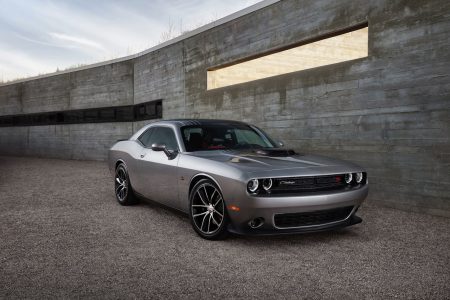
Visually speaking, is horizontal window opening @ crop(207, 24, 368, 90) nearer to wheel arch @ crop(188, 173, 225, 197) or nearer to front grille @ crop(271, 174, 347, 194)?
front grille @ crop(271, 174, 347, 194)

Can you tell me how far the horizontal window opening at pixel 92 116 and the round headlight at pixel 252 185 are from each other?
33.0 feet

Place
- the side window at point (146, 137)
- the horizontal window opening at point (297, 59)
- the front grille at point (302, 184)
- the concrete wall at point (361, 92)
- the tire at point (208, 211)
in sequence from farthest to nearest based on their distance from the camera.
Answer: the horizontal window opening at point (297, 59)
the side window at point (146, 137)
the concrete wall at point (361, 92)
the tire at point (208, 211)
the front grille at point (302, 184)

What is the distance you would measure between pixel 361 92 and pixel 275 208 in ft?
12.8

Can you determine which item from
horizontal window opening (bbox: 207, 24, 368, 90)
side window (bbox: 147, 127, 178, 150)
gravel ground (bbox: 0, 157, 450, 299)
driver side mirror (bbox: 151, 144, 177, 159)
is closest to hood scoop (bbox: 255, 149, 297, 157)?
gravel ground (bbox: 0, 157, 450, 299)

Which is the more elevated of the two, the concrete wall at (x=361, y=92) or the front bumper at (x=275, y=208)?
the concrete wall at (x=361, y=92)

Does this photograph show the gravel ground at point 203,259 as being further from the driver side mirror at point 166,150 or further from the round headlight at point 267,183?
the driver side mirror at point 166,150

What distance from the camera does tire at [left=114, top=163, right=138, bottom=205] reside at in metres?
6.11

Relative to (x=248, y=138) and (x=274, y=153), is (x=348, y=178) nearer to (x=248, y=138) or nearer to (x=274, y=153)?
(x=274, y=153)

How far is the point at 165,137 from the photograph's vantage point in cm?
545

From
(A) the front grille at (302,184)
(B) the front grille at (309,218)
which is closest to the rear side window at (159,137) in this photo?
(A) the front grille at (302,184)

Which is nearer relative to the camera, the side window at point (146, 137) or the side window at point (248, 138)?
the side window at point (248, 138)

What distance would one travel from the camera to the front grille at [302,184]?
3816 mm

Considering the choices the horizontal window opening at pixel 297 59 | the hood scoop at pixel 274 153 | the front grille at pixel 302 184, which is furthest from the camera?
the horizontal window opening at pixel 297 59

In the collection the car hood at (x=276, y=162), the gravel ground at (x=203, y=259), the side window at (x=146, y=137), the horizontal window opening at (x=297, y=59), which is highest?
the horizontal window opening at (x=297, y=59)
